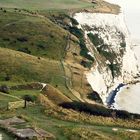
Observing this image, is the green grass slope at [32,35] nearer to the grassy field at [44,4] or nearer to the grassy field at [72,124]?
the grassy field at [44,4]

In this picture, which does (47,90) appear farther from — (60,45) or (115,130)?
(60,45)

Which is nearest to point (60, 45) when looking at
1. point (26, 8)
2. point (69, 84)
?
point (69, 84)

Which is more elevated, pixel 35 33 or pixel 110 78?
pixel 35 33

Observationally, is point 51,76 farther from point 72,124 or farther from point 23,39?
point 72,124

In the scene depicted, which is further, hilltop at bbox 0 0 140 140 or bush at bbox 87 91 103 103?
bush at bbox 87 91 103 103

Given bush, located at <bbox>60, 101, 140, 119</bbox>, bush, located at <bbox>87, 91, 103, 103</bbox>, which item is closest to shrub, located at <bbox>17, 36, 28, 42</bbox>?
bush, located at <bbox>87, 91, 103, 103</bbox>

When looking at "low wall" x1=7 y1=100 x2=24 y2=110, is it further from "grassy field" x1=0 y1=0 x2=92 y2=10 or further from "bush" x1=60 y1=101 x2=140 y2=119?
"grassy field" x1=0 y1=0 x2=92 y2=10
